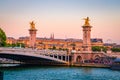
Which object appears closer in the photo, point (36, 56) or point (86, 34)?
point (36, 56)

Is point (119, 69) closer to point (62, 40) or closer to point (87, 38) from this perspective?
point (87, 38)

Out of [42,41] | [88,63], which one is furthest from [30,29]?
[42,41]

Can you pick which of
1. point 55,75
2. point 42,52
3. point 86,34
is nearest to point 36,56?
point 42,52

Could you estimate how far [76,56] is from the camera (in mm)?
44094

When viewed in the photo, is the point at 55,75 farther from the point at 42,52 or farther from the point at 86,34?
the point at 86,34

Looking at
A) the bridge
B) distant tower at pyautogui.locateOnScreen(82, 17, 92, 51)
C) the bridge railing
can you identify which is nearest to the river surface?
the bridge railing

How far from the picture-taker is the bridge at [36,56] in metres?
34.0

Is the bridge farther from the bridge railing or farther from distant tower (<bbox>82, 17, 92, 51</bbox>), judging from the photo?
distant tower (<bbox>82, 17, 92, 51</bbox>)

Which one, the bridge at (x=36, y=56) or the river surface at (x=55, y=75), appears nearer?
the river surface at (x=55, y=75)

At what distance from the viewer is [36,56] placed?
36.3 metres

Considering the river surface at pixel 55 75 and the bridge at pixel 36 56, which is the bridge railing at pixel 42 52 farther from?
the river surface at pixel 55 75

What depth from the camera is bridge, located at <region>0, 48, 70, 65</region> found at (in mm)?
33975

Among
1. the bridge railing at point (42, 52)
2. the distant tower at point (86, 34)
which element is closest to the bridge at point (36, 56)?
the bridge railing at point (42, 52)

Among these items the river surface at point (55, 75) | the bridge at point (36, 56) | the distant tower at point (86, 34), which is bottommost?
the river surface at point (55, 75)
